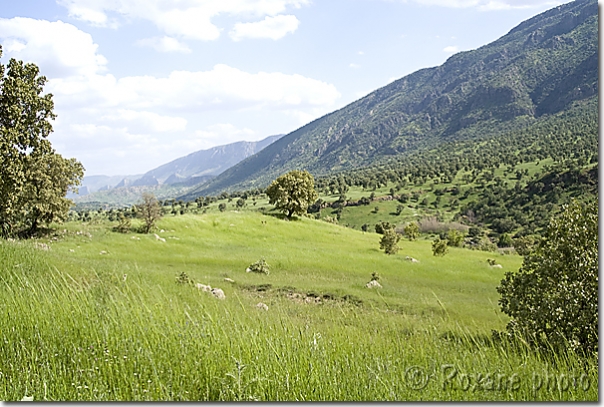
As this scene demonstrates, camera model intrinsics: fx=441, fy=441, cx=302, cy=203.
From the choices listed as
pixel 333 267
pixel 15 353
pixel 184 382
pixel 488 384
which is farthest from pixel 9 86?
pixel 333 267

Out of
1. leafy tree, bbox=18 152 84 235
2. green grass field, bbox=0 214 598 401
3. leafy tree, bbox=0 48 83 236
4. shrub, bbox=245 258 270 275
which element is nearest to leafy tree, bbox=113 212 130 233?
leafy tree, bbox=18 152 84 235

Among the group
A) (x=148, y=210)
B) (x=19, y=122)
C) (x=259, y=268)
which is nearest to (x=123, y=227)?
(x=148, y=210)

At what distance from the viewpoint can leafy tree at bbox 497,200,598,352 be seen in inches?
394

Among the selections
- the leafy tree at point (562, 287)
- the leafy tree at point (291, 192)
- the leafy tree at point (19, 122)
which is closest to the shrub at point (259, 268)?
the leafy tree at point (19, 122)

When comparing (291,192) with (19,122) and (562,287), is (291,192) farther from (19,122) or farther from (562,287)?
(562,287)

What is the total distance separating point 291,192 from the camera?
71.9m

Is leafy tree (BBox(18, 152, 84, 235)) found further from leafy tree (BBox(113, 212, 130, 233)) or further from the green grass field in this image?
the green grass field

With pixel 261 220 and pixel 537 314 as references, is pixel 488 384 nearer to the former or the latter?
pixel 537 314

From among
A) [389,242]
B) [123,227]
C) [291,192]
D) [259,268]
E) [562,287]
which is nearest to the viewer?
[562,287]

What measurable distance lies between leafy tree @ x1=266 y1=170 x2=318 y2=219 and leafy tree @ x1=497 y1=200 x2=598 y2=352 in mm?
58520

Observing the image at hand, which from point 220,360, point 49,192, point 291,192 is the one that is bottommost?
point 220,360

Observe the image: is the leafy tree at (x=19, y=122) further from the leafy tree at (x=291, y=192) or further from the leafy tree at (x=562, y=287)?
the leafy tree at (x=291, y=192)

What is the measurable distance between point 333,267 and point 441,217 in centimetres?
Answer: 10961

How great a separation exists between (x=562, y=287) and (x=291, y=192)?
61844mm
